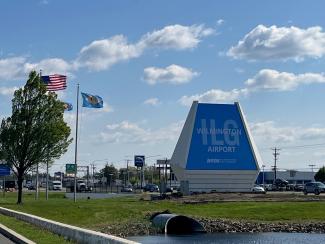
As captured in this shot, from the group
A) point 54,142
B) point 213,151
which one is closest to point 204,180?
point 213,151

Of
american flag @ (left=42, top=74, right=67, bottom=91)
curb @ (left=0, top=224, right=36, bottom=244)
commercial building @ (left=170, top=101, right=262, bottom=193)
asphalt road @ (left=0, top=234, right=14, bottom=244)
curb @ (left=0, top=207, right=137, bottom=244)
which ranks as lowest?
asphalt road @ (left=0, top=234, right=14, bottom=244)

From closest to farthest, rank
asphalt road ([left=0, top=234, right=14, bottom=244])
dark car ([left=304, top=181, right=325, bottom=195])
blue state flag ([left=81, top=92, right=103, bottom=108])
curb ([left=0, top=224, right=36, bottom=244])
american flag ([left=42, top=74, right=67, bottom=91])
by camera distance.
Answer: curb ([left=0, top=224, right=36, bottom=244]) < asphalt road ([left=0, top=234, right=14, bottom=244]) < american flag ([left=42, top=74, right=67, bottom=91]) < blue state flag ([left=81, top=92, right=103, bottom=108]) < dark car ([left=304, top=181, right=325, bottom=195])

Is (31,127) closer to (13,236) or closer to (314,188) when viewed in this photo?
(13,236)

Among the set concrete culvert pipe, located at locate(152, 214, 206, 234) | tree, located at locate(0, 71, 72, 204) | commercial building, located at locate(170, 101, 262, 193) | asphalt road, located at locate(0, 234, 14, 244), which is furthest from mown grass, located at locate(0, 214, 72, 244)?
commercial building, located at locate(170, 101, 262, 193)

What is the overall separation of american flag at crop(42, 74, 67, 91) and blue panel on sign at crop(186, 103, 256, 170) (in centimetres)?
2138

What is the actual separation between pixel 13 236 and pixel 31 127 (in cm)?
3067

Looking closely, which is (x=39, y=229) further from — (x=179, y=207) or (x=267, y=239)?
(x=179, y=207)

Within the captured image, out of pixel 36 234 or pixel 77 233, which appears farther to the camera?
pixel 36 234

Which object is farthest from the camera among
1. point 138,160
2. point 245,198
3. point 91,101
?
point 138,160

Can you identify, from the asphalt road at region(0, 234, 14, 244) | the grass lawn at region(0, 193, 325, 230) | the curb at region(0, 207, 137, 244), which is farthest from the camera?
the grass lawn at region(0, 193, 325, 230)

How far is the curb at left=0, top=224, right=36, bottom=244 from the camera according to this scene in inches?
834

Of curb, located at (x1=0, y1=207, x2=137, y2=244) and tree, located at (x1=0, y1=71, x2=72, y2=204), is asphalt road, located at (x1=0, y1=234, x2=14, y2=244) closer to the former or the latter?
curb, located at (x1=0, y1=207, x2=137, y2=244)

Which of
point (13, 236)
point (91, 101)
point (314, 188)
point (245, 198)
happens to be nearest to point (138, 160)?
point (314, 188)

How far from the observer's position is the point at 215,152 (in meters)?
73.5
